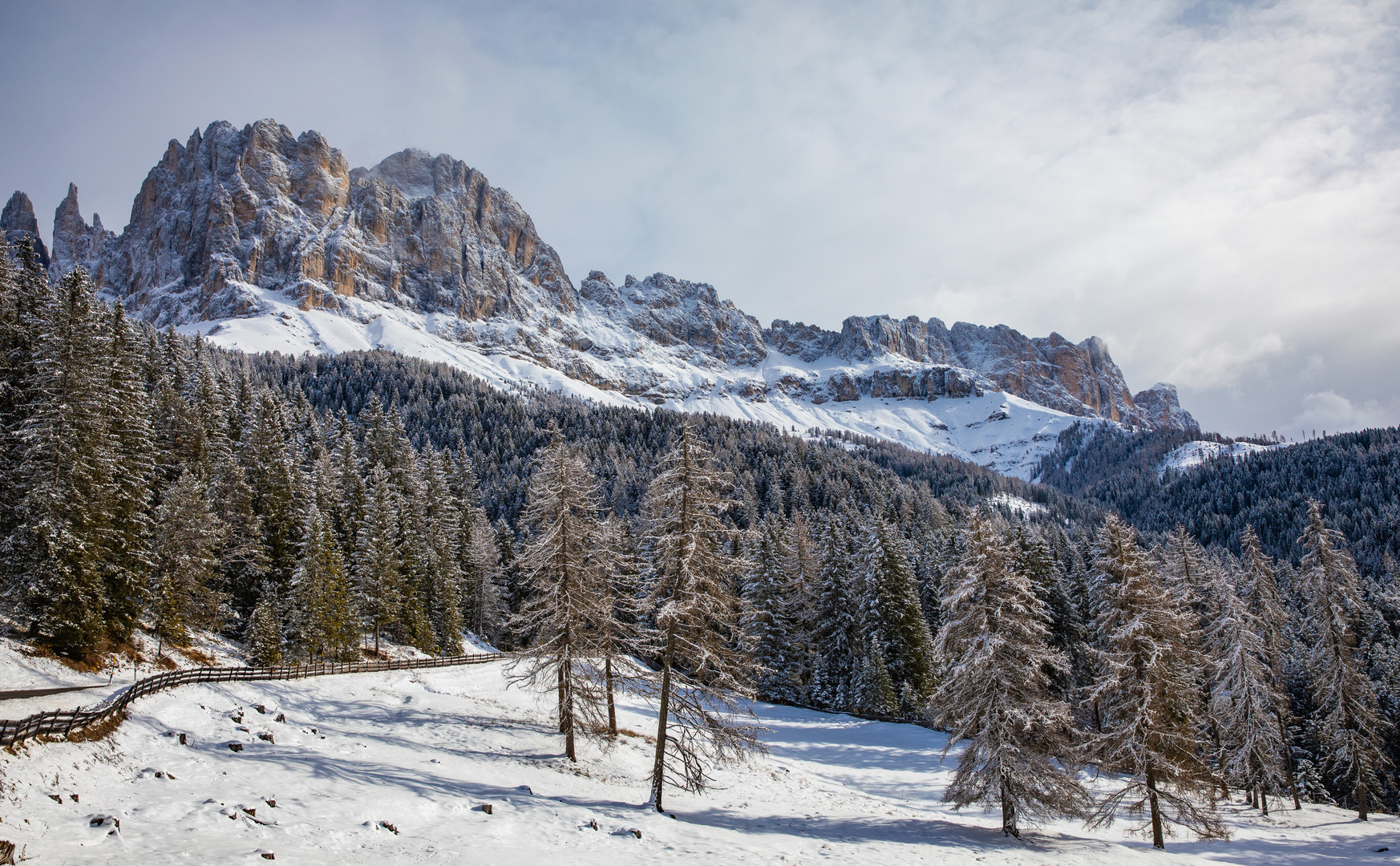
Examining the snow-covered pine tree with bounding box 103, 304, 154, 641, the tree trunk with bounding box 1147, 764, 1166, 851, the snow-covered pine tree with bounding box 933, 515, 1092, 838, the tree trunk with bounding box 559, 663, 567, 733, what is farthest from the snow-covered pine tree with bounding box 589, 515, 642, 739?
the snow-covered pine tree with bounding box 103, 304, 154, 641

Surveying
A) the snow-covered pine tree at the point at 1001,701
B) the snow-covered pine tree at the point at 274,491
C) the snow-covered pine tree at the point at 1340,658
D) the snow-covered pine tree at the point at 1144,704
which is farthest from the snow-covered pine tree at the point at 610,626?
the snow-covered pine tree at the point at 1340,658

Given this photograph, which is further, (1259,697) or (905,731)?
(905,731)

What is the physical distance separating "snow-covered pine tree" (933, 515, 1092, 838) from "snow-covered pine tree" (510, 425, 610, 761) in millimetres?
12901

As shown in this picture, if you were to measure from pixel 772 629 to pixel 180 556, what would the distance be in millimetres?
38461

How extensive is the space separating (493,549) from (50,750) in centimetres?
4732

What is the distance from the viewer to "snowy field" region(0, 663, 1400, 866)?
551 inches

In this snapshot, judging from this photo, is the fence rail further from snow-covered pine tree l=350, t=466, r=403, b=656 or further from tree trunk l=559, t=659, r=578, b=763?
tree trunk l=559, t=659, r=578, b=763

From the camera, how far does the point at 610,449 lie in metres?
125

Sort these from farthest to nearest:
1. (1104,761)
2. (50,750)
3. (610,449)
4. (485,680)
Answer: (610,449) → (485,680) → (1104,761) → (50,750)

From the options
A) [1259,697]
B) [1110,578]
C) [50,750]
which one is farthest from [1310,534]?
[50,750]

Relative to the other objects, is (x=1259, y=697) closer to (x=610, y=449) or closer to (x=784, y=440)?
(x=610, y=449)

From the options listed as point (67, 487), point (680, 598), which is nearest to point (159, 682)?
point (67, 487)

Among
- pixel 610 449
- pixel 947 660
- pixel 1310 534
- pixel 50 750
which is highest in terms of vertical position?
pixel 610 449

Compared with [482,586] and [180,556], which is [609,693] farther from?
[482,586]
